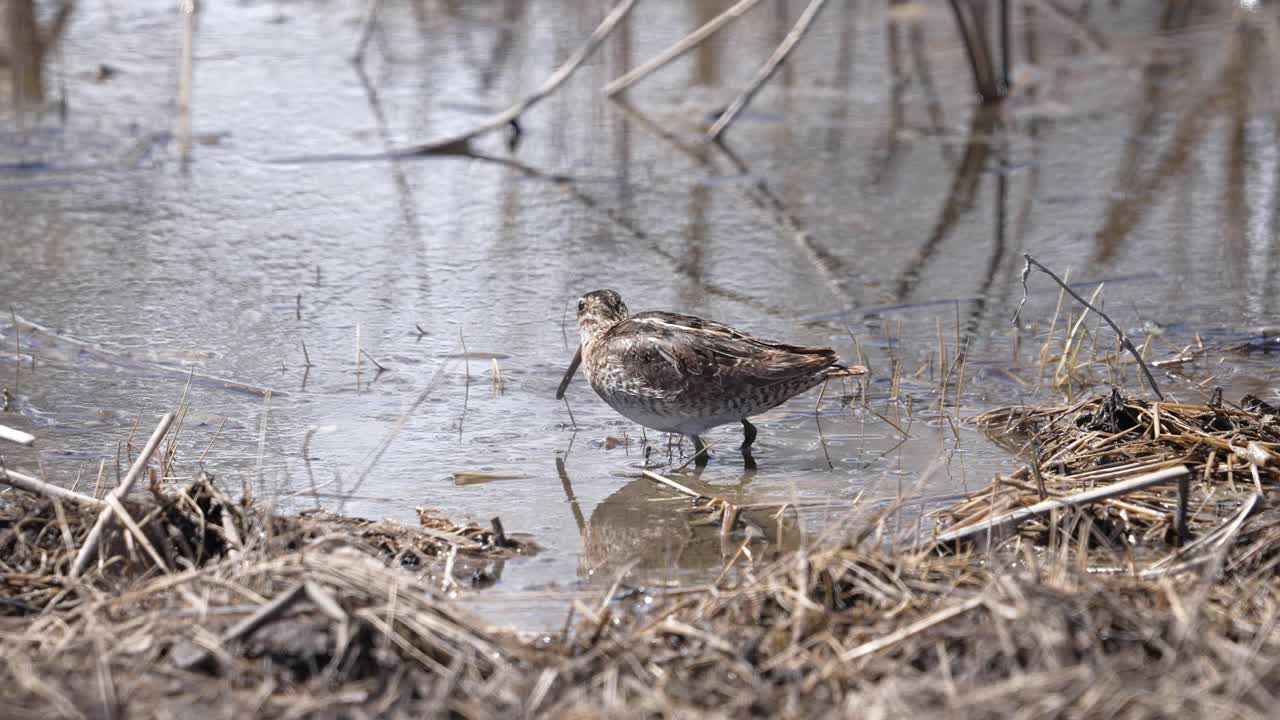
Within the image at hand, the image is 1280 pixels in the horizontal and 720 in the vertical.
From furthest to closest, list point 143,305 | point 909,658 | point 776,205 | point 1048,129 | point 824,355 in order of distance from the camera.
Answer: point 1048,129, point 776,205, point 143,305, point 824,355, point 909,658

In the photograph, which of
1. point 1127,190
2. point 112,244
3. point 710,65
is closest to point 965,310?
point 1127,190

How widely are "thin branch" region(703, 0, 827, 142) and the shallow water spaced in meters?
0.21

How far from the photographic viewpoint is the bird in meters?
5.12

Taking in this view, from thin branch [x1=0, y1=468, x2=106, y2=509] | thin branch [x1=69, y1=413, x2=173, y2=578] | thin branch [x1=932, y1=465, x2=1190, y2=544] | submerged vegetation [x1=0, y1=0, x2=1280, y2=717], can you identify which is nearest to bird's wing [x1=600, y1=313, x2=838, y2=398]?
submerged vegetation [x1=0, y1=0, x2=1280, y2=717]

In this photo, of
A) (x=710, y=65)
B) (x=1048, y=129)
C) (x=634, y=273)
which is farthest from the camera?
(x=710, y=65)

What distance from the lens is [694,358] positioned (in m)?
5.20

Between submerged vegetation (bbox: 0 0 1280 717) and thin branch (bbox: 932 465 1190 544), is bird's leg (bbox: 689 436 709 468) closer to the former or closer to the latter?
submerged vegetation (bbox: 0 0 1280 717)

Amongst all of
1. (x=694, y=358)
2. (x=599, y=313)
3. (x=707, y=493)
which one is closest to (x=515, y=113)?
(x=599, y=313)

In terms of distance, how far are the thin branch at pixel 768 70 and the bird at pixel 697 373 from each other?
4166 mm

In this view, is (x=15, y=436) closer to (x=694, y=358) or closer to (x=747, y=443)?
(x=694, y=358)

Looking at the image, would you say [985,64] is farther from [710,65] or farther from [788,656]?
[788,656]

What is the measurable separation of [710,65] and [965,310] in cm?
554

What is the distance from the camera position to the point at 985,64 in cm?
1062

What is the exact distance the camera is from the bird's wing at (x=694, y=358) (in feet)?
16.8
